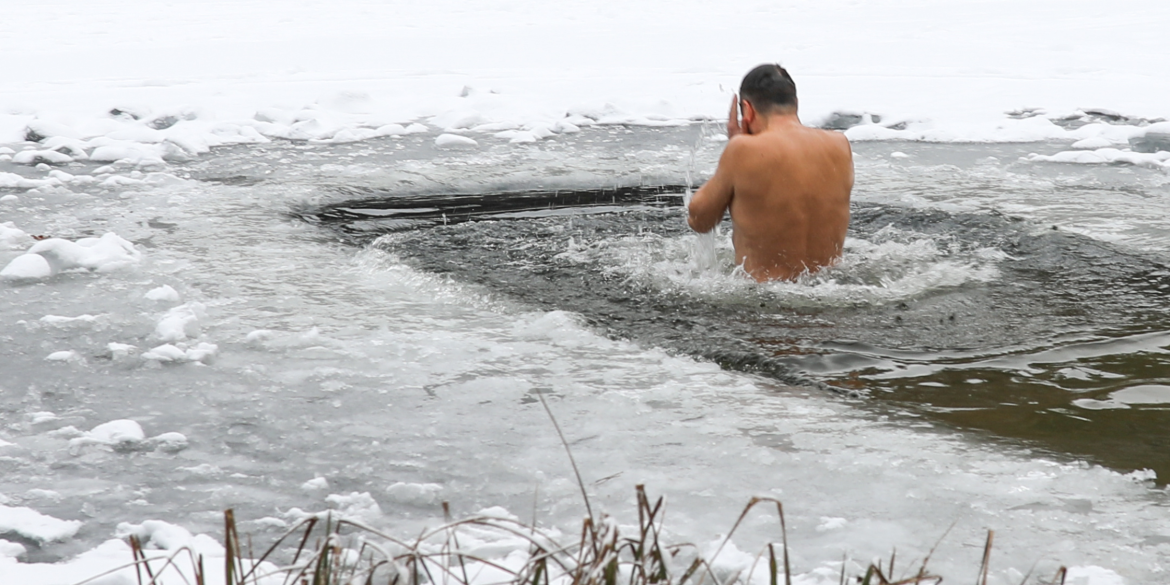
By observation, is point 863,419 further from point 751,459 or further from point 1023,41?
point 1023,41

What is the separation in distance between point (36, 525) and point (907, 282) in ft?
11.1

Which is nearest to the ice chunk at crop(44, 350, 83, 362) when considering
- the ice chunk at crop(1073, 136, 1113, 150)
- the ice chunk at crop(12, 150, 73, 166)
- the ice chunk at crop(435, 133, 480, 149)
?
the ice chunk at crop(12, 150, 73, 166)

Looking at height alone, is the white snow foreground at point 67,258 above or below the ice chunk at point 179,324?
above

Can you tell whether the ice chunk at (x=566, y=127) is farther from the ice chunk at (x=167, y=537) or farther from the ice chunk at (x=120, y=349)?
the ice chunk at (x=167, y=537)

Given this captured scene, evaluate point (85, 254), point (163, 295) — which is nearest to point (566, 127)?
point (85, 254)

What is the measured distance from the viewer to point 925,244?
4961 mm

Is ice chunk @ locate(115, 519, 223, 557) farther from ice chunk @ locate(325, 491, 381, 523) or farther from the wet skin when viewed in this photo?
the wet skin

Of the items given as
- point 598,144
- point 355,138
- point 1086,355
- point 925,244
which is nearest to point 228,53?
point 355,138

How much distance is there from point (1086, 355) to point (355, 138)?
18.8 feet

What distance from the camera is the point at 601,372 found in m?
3.42

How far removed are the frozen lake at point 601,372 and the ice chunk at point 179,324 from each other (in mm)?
14

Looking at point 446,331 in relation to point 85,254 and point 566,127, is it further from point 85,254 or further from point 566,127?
point 566,127

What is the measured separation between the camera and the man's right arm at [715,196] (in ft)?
14.2

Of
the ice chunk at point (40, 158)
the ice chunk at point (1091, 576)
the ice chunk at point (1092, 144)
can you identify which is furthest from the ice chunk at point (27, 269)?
the ice chunk at point (1092, 144)
